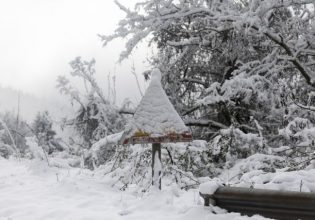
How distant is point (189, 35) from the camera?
49.2 feet

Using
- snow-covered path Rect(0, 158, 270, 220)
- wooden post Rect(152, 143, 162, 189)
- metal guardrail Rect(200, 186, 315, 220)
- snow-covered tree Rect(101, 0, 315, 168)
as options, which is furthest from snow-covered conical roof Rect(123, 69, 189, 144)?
snow-covered tree Rect(101, 0, 315, 168)

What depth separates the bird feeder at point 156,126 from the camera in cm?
677

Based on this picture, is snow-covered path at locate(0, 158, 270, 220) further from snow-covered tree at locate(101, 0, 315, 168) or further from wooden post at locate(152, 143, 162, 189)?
snow-covered tree at locate(101, 0, 315, 168)

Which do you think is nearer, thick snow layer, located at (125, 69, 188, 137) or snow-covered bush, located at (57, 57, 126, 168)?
thick snow layer, located at (125, 69, 188, 137)

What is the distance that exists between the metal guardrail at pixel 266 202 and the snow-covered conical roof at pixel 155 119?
171 cm

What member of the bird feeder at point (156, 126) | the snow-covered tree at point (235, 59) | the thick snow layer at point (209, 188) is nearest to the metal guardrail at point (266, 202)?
the thick snow layer at point (209, 188)

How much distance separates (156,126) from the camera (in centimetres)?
684

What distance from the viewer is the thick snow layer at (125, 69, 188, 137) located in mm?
6820

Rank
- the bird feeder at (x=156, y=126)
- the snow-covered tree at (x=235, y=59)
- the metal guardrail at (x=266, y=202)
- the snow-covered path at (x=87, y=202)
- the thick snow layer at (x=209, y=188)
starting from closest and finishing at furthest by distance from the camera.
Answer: the metal guardrail at (x=266, y=202) → the thick snow layer at (x=209, y=188) → the snow-covered path at (x=87, y=202) → the bird feeder at (x=156, y=126) → the snow-covered tree at (x=235, y=59)

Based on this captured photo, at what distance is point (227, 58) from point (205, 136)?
286 cm

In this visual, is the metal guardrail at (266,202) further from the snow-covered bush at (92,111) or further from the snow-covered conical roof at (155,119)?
the snow-covered bush at (92,111)

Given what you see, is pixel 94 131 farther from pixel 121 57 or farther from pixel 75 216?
pixel 75 216

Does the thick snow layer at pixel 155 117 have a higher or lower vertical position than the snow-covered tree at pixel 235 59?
Result: lower

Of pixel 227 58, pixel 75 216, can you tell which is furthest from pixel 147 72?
pixel 75 216
